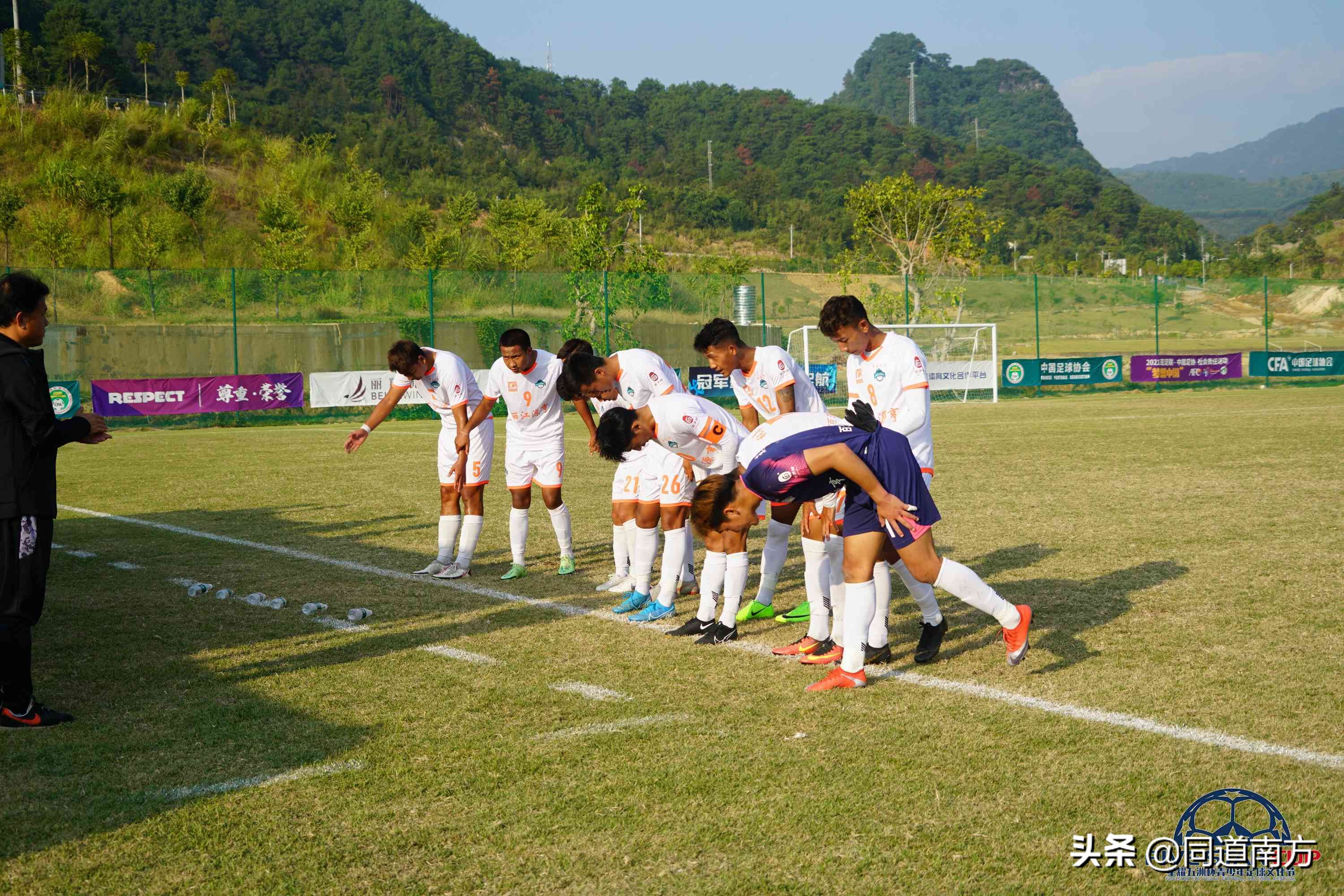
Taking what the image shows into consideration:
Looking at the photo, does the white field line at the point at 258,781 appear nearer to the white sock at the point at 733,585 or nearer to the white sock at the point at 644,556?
the white sock at the point at 733,585

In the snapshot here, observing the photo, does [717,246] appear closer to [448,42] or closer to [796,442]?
[448,42]

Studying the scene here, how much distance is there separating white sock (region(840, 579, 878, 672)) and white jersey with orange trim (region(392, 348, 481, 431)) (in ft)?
14.6

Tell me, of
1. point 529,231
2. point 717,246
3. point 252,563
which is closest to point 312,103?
point 717,246

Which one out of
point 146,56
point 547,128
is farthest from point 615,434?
point 547,128

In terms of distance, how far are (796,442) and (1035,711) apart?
172 cm

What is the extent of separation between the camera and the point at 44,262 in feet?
162

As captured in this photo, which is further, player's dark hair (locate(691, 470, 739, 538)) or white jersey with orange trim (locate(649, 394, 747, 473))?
white jersey with orange trim (locate(649, 394, 747, 473))

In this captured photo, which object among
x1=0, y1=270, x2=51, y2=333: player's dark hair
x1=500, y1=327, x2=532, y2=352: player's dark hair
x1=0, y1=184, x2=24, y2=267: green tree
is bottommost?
x1=500, y1=327, x2=532, y2=352: player's dark hair

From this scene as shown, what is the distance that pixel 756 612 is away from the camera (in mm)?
7645

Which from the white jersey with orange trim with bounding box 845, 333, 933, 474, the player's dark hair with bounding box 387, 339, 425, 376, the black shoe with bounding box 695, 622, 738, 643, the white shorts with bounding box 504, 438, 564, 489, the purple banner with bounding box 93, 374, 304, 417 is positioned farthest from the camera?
the purple banner with bounding box 93, 374, 304, 417

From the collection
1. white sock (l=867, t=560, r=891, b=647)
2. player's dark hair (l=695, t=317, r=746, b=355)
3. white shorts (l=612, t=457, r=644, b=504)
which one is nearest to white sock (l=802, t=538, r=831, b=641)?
white sock (l=867, t=560, r=891, b=647)

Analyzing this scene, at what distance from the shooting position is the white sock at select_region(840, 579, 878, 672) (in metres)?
5.80

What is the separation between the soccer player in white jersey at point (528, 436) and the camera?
9.23 meters

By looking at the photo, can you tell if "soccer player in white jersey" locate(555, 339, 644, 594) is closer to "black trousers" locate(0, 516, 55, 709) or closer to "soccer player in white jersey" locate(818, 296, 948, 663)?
"soccer player in white jersey" locate(818, 296, 948, 663)
